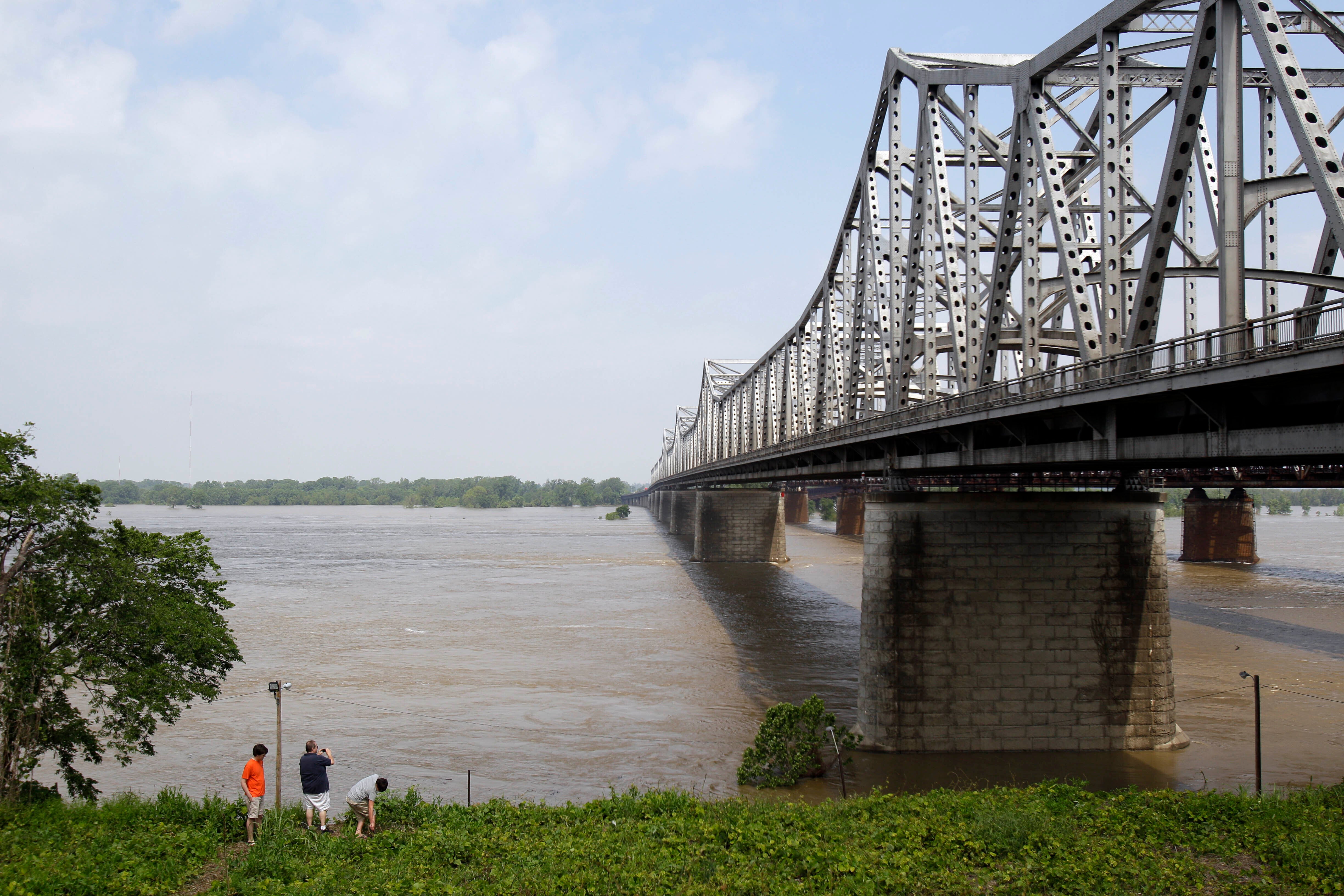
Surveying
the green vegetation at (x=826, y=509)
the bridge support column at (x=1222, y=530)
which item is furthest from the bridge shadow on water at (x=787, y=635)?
the green vegetation at (x=826, y=509)

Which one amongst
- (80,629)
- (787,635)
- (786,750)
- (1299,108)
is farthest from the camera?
(787,635)

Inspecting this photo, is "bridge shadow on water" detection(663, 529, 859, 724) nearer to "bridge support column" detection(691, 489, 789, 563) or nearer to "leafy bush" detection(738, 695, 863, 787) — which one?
"leafy bush" detection(738, 695, 863, 787)

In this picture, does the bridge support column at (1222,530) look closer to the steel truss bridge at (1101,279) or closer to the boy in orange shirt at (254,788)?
the steel truss bridge at (1101,279)

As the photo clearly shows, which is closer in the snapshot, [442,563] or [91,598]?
[91,598]

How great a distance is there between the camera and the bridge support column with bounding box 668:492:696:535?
9138 centimetres

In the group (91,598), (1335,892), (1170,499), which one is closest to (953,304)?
(1335,892)

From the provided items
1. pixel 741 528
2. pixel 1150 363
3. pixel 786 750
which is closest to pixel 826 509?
pixel 741 528

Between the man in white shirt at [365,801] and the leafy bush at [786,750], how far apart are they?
6.98 metres

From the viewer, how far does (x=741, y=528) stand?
66188 millimetres

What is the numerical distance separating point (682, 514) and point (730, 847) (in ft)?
288

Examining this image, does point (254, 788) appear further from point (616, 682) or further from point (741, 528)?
point (741, 528)

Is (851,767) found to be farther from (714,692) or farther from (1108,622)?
(714,692)

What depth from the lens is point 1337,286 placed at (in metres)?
10.1

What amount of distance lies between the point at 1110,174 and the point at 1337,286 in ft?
15.0
